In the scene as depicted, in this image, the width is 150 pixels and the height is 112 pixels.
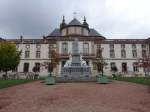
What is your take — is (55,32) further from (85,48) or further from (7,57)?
(7,57)

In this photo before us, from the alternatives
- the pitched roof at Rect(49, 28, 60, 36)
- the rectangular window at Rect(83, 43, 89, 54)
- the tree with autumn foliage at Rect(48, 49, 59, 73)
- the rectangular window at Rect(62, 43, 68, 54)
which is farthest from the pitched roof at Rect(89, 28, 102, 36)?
the tree with autumn foliage at Rect(48, 49, 59, 73)

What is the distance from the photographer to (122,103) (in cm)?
1323

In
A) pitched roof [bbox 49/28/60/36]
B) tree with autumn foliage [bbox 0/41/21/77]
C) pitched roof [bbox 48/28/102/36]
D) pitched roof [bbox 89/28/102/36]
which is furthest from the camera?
pitched roof [bbox 89/28/102/36]

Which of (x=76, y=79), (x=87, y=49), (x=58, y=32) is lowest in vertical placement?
(x=76, y=79)

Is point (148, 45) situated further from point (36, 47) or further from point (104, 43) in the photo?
point (36, 47)

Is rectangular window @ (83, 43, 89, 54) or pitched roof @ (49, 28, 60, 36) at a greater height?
pitched roof @ (49, 28, 60, 36)

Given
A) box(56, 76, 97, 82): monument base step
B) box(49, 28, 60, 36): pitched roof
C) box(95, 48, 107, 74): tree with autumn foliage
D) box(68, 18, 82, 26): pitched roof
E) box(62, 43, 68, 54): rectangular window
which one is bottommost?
box(56, 76, 97, 82): monument base step

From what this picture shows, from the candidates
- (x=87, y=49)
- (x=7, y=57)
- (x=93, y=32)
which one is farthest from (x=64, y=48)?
(x=7, y=57)

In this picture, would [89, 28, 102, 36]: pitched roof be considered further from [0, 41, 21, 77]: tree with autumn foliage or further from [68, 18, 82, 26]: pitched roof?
[0, 41, 21, 77]: tree with autumn foliage

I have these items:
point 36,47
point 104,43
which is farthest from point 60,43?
point 104,43

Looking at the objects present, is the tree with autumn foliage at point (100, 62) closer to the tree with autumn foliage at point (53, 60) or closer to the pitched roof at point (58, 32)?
the tree with autumn foliage at point (53, 60)

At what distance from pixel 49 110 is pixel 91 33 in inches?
2049

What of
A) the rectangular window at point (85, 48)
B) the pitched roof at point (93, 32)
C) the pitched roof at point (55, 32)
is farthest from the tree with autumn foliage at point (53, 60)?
the pitched roof at point (93, 32)

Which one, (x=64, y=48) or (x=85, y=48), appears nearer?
(x=64, y=48)
